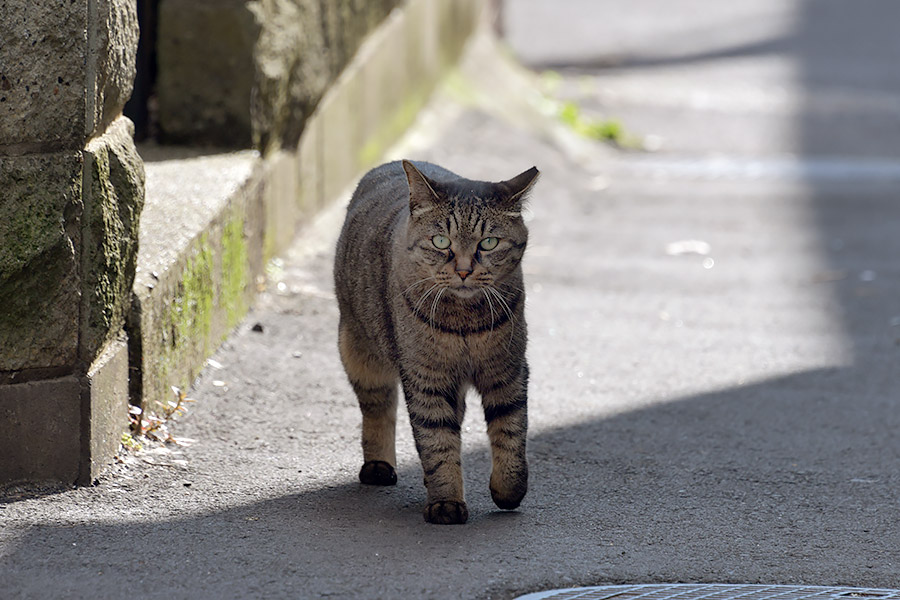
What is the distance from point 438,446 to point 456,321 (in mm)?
377

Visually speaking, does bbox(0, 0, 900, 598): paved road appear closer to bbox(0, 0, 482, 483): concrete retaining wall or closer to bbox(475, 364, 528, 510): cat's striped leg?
bbox(475, 364, 528, 510): cat's striped leg

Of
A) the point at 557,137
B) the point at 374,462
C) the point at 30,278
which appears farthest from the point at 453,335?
the point at 557,137

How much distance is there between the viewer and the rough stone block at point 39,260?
3459 millimetres

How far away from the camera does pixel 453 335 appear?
3639 millimetres

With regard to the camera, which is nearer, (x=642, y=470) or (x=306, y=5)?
(x=642, y=470)

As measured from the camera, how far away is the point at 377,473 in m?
3.97

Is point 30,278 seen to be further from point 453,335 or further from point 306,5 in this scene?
point 306,5

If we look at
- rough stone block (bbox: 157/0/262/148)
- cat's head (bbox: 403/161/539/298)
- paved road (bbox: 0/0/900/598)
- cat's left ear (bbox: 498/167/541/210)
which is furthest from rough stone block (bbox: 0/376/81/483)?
rough stone block (bbox: 157/0/262/148)

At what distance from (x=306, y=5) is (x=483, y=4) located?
7294mm

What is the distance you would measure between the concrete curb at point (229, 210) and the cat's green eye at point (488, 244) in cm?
122

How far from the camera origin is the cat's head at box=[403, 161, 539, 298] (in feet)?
11.7

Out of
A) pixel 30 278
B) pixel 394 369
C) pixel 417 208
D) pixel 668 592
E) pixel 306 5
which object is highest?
pixel 306 5

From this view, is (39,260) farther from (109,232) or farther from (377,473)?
(377,473)

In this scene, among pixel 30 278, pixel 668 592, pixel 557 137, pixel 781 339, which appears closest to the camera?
pixel 668 592
